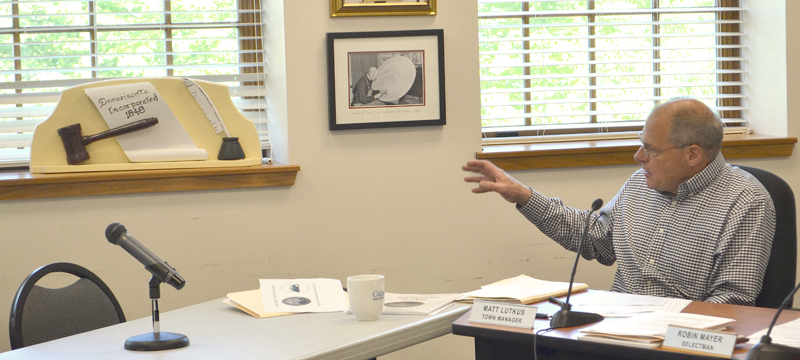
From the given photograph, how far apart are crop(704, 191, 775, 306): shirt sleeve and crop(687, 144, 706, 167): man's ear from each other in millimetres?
150

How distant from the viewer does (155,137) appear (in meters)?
2.47

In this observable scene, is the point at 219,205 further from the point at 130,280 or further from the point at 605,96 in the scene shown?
the point at 605,96

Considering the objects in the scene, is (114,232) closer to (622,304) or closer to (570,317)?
(570,317)

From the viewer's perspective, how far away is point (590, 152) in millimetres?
2750

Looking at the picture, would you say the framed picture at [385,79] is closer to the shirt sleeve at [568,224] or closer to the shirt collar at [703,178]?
the shirt sleeve at [568,224]

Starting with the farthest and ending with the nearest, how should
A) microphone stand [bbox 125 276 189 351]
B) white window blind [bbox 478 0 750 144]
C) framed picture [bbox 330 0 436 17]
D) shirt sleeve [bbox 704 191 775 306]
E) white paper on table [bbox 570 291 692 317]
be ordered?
1. white window blind [bbox 478 0 750 144]
2. framed picture [bbox 330 0 436 17]
3. shirt sleeve [bbox 704 191 775 306]
4. white paper on table [bbox 570 291 692 317]
5. microphone stand [bbox 125 276 189 351]

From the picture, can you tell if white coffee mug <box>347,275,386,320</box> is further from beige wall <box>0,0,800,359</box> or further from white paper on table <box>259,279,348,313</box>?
beige wall <box>0,0,800,359</box>

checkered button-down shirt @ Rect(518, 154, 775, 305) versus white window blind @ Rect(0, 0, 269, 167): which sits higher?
white window blind @ Rect(0, 0, 269, 167)

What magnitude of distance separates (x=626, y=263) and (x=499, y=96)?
108 centimetres

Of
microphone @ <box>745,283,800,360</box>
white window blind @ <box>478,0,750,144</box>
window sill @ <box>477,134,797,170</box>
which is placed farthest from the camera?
white window blind @ <box>478,0,750,144</box>

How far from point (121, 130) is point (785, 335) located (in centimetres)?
204

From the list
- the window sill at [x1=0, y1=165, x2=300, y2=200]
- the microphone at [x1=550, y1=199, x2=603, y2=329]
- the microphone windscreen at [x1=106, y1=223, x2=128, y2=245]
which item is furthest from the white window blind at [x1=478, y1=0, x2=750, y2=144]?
the microphone windscreen at [x1=106, y1=223, x2=128, y2=245]

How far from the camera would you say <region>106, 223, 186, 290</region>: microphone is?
1.36m

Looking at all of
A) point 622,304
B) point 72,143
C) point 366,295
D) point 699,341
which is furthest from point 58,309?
point 699,341
